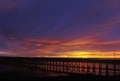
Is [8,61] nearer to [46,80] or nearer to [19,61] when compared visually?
[19,61]

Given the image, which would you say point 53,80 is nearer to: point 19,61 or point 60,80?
point 60,80

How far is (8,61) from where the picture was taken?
72562mm

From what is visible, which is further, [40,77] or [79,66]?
[79,66]

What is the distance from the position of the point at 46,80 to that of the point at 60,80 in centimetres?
94

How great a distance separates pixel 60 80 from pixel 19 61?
5811 cm

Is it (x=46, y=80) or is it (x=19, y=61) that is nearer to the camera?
(x=46, y=80)

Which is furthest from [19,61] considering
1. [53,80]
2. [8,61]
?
[53,80]

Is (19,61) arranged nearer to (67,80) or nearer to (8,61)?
(8,61)

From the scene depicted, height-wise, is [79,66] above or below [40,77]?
below

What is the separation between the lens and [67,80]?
13.1 meters

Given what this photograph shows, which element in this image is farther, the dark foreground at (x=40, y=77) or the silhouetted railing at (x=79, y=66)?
the silhouetted railing at (x=79, y=66)

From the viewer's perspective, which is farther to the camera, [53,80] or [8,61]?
[8,61]

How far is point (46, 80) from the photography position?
12812mm

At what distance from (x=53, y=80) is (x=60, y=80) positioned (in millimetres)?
509
